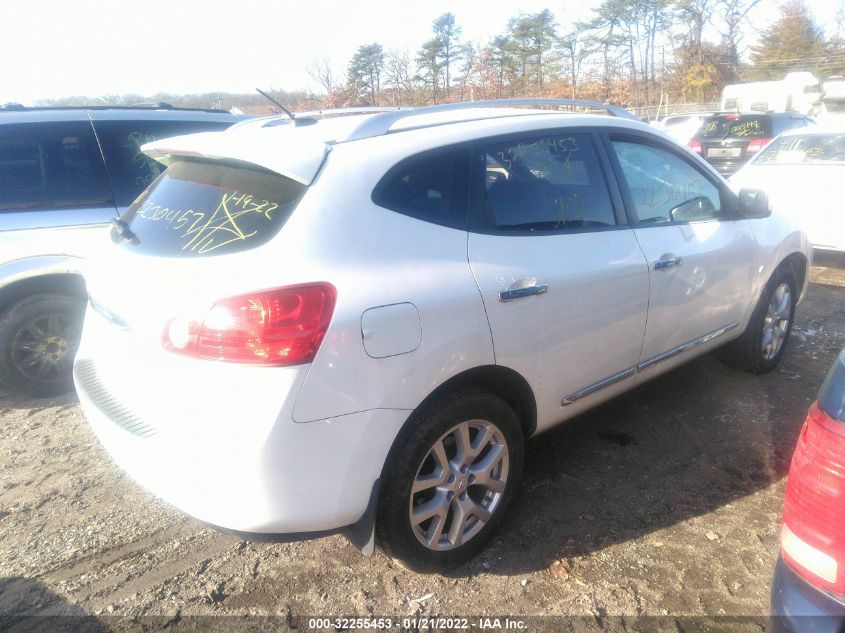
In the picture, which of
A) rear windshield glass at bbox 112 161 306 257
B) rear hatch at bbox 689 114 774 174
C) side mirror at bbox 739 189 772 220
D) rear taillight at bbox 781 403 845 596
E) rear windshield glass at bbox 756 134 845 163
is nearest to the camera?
rear taillight at bbox 781 403 845 596

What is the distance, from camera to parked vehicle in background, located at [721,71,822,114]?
78.4ft

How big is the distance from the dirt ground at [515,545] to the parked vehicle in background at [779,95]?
23967 mm

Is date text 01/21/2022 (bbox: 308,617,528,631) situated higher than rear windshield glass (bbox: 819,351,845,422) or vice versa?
rear windshield glass (bbox: 819,351,845,422)

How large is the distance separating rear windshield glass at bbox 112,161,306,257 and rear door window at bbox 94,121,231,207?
6.07ft

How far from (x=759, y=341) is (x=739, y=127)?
9785 millimetres

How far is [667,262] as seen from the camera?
3193mm

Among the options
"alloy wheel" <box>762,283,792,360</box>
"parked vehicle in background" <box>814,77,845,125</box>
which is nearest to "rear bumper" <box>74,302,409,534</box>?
"alloy wheel" <box>762,283,792,360</box>

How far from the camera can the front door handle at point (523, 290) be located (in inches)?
96.5

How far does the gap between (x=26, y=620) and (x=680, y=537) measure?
8.75 feet

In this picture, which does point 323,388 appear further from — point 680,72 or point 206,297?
point 680,72

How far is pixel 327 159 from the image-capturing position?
2.24 meters

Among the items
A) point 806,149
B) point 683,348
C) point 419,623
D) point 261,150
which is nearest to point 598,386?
point 683,348

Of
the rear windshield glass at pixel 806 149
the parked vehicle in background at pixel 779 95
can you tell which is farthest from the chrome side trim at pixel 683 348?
the parked vehicle in background at pixel 779 95

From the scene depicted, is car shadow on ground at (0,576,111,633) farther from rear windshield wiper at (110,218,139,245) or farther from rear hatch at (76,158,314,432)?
rear windshield wiper at (110,218,139,245)
